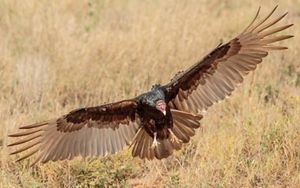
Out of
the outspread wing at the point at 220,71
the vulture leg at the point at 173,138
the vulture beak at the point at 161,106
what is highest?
the outspread wing at the point at 220,71

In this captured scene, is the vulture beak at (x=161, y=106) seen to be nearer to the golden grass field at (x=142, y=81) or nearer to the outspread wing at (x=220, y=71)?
the outspread wing at (x=220, y=71)

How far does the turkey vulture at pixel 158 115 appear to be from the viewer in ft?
16.3

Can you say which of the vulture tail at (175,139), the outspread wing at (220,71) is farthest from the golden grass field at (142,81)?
the outspread wing at (220,71)

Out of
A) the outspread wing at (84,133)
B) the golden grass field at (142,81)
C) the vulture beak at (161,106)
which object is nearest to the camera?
the vulture beak at (161,106)

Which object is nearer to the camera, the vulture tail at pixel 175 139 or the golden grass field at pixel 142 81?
the vulture tail at pixel 175 139

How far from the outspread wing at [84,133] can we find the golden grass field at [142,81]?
0.24m

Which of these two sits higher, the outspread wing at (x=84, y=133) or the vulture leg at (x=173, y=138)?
the outspread wing at (x=84, y=133)

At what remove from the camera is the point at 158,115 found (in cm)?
502

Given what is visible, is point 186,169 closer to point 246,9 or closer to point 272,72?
point 272,72

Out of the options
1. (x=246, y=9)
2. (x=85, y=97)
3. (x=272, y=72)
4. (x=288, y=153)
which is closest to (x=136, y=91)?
(x=85, y=97)

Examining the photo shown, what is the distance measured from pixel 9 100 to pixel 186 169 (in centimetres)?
199

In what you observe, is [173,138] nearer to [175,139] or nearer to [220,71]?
[175,139]

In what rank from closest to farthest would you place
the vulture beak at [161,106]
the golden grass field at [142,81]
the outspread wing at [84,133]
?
1. the vulture beak at [161,106]
2. the outspread wing at [84,133]
3. the golden grass field at [142,81]

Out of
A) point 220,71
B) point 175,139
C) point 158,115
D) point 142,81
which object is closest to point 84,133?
point 158,115
